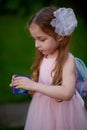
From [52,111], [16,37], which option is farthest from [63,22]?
[16,37]

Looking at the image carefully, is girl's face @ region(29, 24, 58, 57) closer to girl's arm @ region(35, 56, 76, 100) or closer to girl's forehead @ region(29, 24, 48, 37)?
girl's forehead @ region(29, 24, 48, 37)

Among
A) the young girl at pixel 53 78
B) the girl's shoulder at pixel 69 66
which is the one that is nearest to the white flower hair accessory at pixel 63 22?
the young girl at pixel 53 78

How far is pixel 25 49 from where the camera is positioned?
6.38 metres

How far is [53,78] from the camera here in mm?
3461

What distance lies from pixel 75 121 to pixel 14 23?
9.85ft

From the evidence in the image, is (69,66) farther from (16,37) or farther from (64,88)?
(16,37)

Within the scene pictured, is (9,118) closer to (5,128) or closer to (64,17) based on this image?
(5,128)

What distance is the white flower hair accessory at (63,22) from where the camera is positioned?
134 inches

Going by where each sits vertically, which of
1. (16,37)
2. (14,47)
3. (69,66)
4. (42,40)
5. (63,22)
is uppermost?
(63,22)

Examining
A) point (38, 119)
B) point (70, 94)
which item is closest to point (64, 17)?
point (70, 94)

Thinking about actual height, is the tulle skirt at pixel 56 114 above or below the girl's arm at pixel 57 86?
below

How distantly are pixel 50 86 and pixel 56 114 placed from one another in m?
0.28

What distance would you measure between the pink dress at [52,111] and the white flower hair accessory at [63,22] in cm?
23

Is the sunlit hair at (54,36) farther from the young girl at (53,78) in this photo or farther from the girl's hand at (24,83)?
the girl's hand at (24,83)
